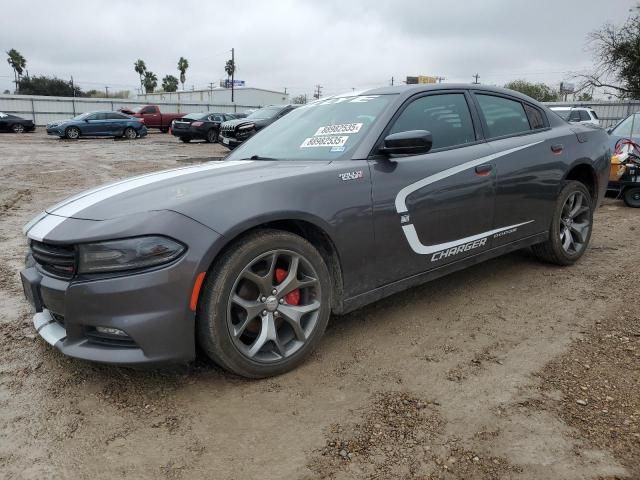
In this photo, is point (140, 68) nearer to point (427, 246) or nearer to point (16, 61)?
point (16, 61)

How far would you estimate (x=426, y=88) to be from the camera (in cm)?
359

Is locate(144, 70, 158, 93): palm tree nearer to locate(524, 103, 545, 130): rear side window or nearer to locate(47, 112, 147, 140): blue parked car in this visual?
locate(47, 112, 147, 140): blue parked car

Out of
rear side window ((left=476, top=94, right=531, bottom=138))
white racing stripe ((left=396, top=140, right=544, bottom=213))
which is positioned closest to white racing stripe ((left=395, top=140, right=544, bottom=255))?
white racing stripe ((left=396, top=140, right=544, bottom=213))

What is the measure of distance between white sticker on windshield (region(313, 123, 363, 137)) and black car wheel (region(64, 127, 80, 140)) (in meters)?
23.3

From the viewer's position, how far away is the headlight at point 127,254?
7.60 ft

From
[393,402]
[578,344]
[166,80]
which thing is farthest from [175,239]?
[166,80]

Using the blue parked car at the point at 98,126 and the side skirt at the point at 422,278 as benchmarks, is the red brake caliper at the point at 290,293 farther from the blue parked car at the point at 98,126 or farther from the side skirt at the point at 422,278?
the blue parked car at the point at 98,126

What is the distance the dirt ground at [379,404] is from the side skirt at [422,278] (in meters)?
0.28

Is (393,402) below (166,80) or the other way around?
below

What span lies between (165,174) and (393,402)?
1.88m

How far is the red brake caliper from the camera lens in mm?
2732

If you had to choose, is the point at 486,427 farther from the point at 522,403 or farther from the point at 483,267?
the point at 483,267

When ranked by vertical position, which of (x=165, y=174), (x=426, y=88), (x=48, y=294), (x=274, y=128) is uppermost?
(x=426, y=88)

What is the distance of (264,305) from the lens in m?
2.63
